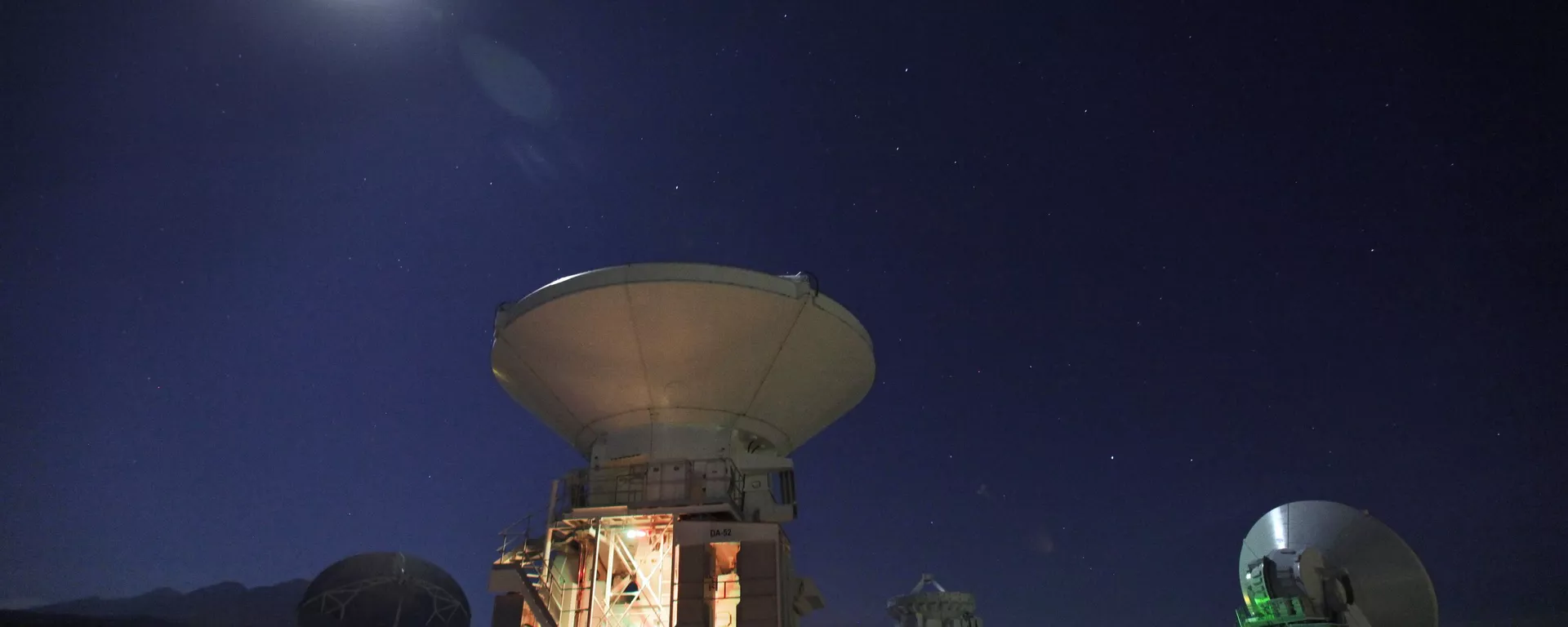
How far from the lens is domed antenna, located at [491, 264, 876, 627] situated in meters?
17.8

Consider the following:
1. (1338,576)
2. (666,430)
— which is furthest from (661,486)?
(1338,576)

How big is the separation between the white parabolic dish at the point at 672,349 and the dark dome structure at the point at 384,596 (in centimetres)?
919

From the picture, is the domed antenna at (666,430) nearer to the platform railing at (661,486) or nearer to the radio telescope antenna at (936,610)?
the platform railing at (661,486)

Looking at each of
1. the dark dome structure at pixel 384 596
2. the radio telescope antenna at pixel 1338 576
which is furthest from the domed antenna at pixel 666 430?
the radio telescope antenna at pixel 1338 576

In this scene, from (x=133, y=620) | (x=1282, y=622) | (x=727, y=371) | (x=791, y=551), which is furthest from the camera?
(x=1282, y=622)

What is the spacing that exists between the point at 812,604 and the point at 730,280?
8438mm

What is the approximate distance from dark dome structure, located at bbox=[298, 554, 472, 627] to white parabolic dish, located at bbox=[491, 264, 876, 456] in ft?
30.1

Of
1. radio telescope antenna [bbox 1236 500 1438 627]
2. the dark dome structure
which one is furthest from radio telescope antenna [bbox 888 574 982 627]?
the dark dome structure

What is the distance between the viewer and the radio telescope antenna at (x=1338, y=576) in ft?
92.2

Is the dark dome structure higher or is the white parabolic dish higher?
the white parabolic dish

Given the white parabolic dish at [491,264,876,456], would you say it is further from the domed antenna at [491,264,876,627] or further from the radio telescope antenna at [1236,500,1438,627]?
the radio telescope antenna at [1236,500,1438,627]

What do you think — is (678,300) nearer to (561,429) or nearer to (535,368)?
(535,368)

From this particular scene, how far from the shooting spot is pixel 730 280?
1800cm

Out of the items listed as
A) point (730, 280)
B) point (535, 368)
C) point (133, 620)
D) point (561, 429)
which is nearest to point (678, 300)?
point (730, 280)
